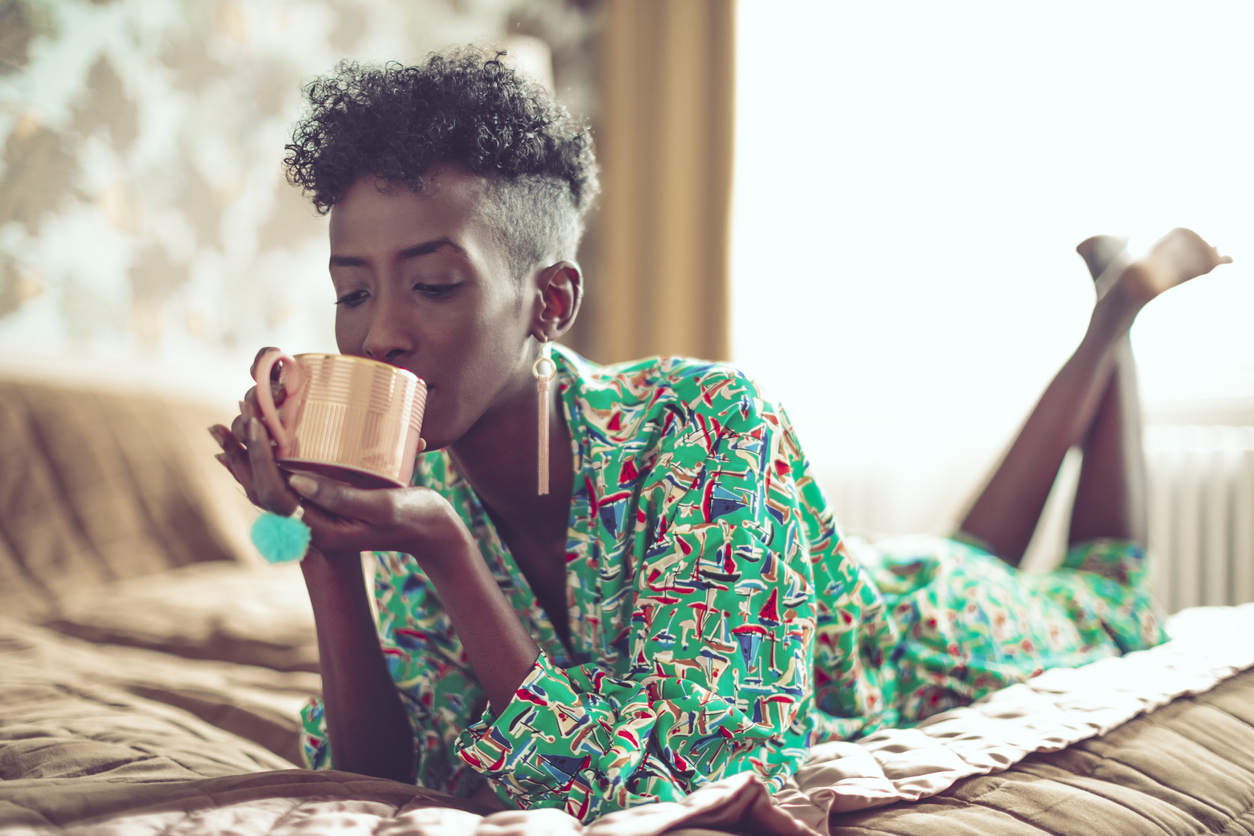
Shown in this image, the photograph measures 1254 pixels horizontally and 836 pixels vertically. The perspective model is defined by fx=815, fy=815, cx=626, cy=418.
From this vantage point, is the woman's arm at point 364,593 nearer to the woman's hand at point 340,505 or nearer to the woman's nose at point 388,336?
the woman's hand at point 340,505

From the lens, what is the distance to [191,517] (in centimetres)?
209

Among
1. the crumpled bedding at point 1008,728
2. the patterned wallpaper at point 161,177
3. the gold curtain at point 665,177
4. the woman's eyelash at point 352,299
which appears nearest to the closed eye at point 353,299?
the woman's eyelash at point 352,299

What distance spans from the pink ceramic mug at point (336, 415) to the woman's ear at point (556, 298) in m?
0.30

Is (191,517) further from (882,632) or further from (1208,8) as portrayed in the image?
(1208,8)

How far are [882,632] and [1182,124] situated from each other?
79.1 inches

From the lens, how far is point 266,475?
2.09 feet

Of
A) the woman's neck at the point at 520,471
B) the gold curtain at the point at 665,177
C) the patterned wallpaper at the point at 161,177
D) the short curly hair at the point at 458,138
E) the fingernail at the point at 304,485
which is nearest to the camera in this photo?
the fingernail at the point at 304,485

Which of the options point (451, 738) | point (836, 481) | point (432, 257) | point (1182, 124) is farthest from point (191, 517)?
point (1182, 124)

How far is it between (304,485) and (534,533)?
1.34 feet

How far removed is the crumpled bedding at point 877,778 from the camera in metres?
0.63

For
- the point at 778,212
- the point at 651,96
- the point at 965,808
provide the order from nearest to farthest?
the point at 965,808 < the point at 778,212 < the point at 651,96

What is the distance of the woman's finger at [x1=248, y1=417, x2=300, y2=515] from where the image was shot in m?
0.63

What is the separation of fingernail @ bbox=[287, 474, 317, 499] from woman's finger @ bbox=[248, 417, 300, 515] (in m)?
0.02

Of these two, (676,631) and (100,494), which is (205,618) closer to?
(100,494)
